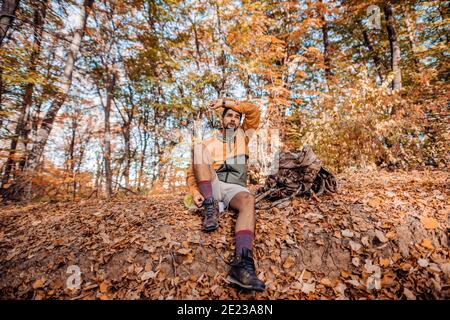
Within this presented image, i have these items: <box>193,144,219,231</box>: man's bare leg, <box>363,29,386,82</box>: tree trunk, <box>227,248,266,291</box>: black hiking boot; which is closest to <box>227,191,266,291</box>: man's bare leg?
<box>227,248,266,291</box>: black hiking boot

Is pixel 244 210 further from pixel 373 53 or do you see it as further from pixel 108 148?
pixel 373 53

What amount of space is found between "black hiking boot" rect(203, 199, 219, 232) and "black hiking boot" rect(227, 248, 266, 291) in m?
0.56

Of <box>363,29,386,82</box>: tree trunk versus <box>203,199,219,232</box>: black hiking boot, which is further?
<box>363,29,386,82</box>: tree trunk

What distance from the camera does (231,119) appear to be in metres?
3.29

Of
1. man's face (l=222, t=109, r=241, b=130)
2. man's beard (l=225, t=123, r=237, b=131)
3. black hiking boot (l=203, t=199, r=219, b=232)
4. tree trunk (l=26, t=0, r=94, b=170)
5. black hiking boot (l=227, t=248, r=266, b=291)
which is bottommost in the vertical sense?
black hiking boot (l=227, t=248, r=266, b=291)

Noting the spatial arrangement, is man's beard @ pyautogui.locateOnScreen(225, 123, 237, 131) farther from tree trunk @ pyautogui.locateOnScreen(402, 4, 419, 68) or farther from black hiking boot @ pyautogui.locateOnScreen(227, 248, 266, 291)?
tree trunk @ pyautogui.locateOnScreen(402, 4, 419, 68)

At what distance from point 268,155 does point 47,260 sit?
6370 millimetres

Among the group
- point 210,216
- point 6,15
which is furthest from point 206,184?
point 6,15

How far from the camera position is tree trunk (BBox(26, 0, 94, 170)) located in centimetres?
627

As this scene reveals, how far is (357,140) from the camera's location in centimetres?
577

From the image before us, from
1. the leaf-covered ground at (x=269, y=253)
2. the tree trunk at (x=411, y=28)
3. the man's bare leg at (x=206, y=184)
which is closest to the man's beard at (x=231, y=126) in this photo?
the man's bare leg at (x=206, y=184)

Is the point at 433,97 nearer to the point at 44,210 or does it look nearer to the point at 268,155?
the point at 268,155

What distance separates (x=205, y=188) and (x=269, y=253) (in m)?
1.16
